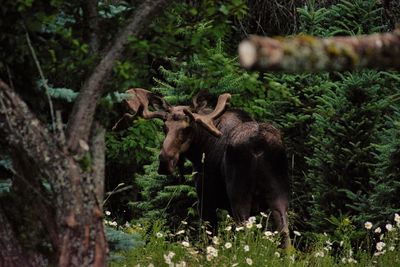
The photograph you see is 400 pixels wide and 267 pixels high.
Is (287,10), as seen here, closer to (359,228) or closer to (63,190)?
(359,228)

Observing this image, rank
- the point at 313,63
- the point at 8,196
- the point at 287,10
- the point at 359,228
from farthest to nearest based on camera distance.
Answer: the point at 287,10, the point at 359,228, the point at 8,196, the point at 313,63

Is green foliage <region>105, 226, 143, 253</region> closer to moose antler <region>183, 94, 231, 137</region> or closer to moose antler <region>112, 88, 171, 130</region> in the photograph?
moose antler <region>183, 94, 231, 137</region>

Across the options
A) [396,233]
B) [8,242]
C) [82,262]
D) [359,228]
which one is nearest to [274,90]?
[82,262]

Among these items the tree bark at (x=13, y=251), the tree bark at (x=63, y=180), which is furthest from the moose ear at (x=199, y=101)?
the tree bark at (x=63, y=180)

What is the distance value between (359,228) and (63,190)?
714cm

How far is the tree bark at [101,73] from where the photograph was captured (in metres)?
5.97

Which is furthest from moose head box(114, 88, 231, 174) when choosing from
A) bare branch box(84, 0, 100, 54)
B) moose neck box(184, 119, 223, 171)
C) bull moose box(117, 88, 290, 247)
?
bare branch box(84, 0, 100, 54)

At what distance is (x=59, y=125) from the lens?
226 inches

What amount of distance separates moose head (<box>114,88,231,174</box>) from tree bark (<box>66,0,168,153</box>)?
16.7 ft

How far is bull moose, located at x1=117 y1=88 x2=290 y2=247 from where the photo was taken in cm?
1112

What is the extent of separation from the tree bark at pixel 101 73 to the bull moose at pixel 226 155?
15.9ft

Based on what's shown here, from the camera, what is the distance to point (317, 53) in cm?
402

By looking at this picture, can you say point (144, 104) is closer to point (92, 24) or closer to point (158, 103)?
point (158, 103)

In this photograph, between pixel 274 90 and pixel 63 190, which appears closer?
pixel 63 190
